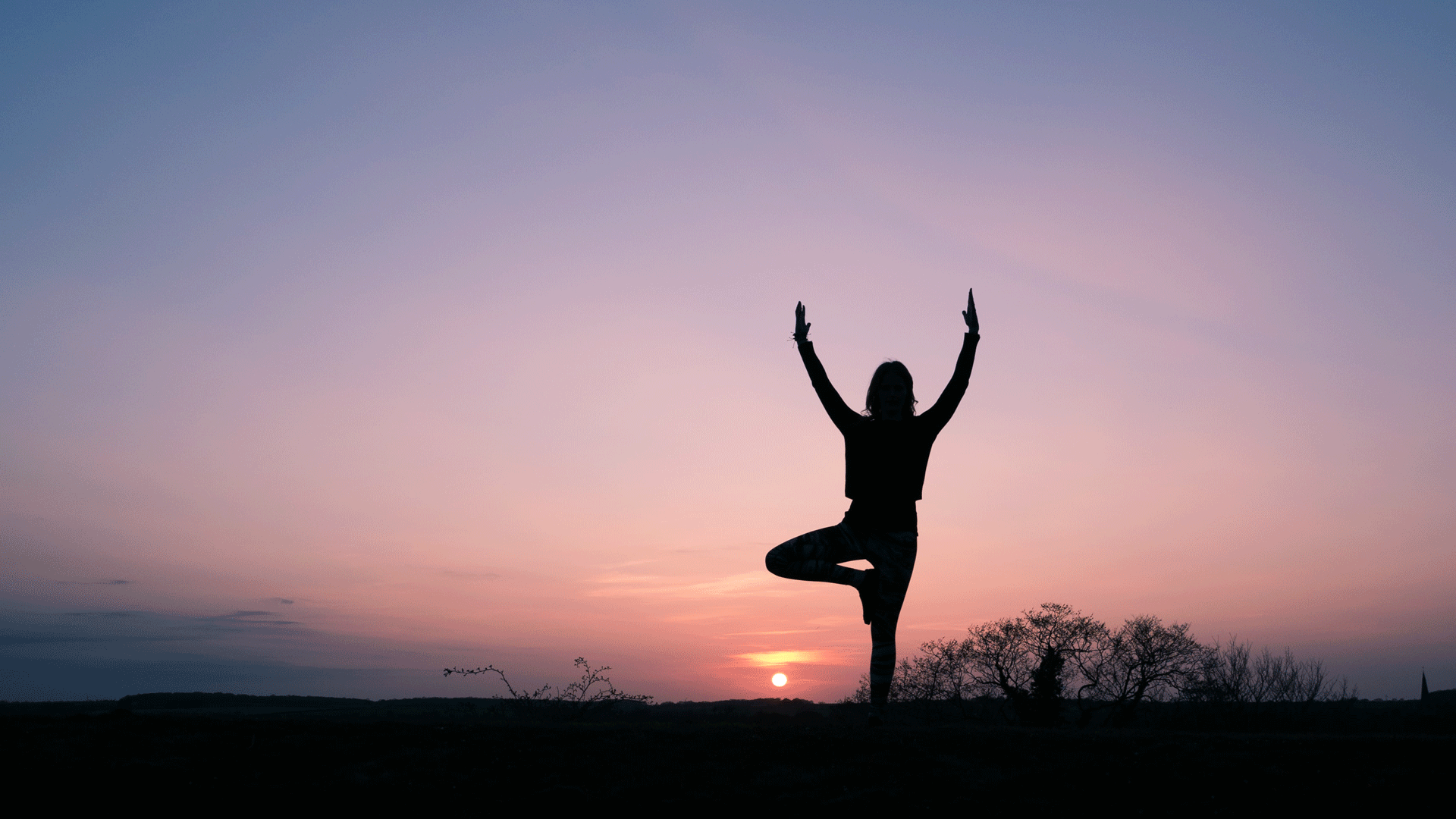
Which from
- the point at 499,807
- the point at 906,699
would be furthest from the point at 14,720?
the point at 906,699

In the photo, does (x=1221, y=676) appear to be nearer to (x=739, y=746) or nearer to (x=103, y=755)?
(x=739, y=746)

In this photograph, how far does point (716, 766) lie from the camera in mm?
6457

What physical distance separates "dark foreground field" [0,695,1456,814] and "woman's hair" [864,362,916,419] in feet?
10.2

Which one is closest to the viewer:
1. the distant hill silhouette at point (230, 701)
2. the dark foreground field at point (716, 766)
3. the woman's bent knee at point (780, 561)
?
the dark foreground field at point (716, 766)

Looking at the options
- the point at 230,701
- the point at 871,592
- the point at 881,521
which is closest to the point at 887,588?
the point at 871,592

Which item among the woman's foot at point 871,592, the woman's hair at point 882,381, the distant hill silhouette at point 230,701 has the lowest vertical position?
the distant hill silhouette at point 230,701

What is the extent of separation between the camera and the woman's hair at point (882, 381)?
376 inches

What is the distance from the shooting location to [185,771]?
6.38 m

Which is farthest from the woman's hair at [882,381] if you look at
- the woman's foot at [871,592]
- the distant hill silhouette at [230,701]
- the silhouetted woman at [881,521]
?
the distant hill silhouette at [230,701]

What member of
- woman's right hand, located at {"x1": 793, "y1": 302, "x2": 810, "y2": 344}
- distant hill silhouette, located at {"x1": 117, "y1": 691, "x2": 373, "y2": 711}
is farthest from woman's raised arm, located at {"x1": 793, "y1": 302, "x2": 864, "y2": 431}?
distant hill silhouette, located at {"x1": 117, "y1": 691, "x2": 373, "y2": 711}

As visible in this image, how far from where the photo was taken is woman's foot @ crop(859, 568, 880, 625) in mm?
9078

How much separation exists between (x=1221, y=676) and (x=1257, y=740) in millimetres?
13766

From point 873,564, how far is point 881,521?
419 millimetres

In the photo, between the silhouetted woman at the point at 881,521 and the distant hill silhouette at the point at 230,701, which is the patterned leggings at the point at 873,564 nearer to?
the silhouetted woman at the point at 881,521
